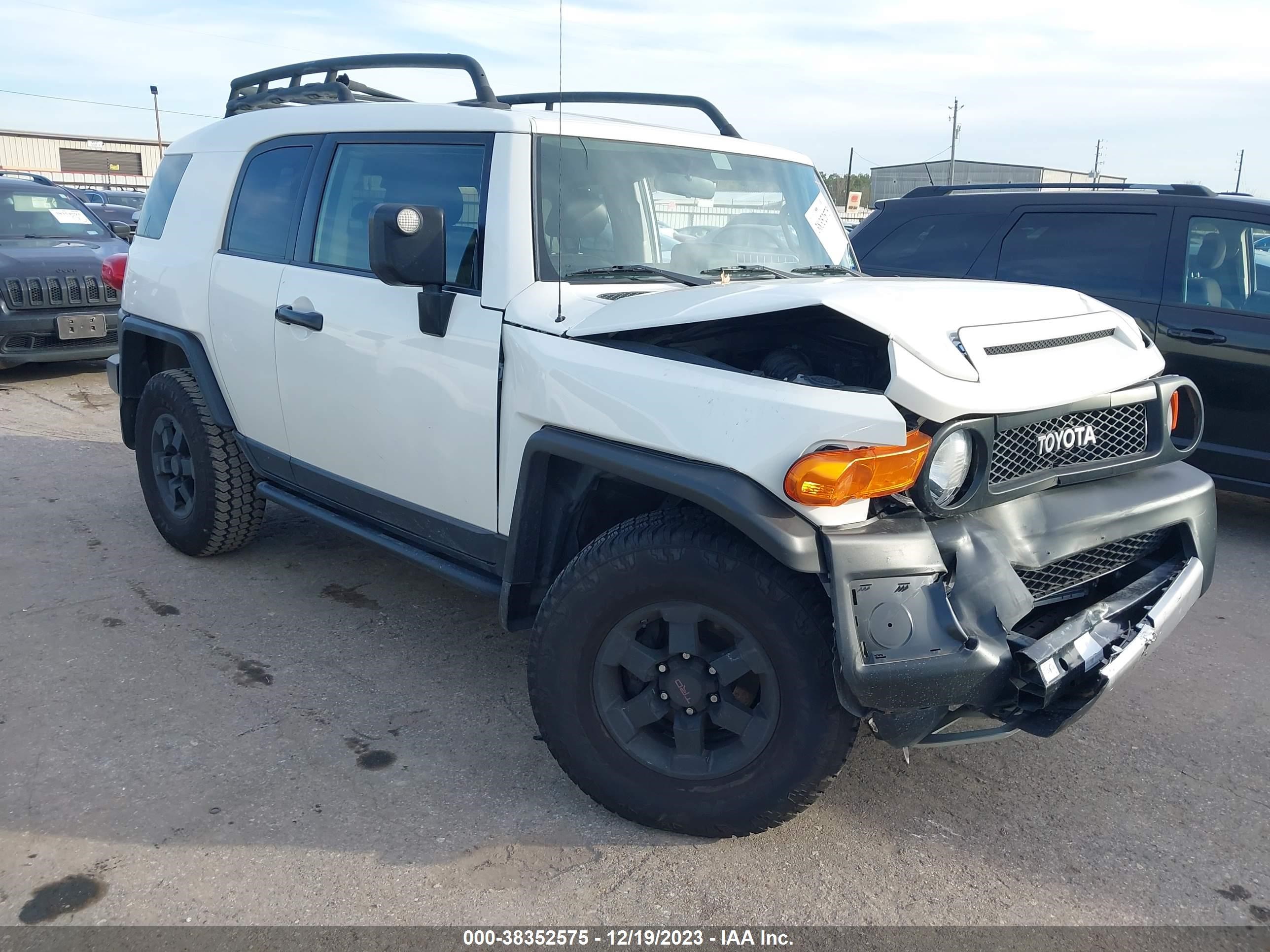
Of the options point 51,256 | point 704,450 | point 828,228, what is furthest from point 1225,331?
point 51,256

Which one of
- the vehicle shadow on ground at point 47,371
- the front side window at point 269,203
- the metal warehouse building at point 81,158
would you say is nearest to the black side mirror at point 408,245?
the front side window at point 269,203

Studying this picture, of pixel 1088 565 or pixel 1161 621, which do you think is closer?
pixel 1161 621

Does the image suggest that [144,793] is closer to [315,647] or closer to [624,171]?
[315,647]

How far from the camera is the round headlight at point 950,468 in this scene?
2.41m

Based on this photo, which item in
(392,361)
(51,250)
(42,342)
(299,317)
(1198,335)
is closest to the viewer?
(392,361)

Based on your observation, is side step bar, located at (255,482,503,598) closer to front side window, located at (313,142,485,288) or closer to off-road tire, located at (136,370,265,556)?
off-road tire, located at (136,370,265,556)

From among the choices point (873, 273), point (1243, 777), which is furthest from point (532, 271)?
point (873, 273)

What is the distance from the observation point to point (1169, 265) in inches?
214

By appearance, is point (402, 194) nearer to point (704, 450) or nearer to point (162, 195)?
point (704, 450)

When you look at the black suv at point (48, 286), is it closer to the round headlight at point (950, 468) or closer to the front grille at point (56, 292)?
the front grille at point (56, 292)

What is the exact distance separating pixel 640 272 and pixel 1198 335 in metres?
3.54

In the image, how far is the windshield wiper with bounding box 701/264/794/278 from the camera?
11.2ft

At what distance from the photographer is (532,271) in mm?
3068

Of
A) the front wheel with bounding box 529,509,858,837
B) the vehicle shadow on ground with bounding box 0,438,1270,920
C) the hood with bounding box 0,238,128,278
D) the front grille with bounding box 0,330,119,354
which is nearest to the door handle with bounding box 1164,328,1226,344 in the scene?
the vehicle shadow on ground with bounding box 0,438,1270,920
